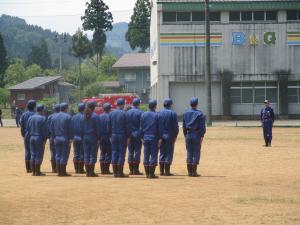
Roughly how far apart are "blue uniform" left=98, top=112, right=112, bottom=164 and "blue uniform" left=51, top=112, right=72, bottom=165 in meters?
0.83

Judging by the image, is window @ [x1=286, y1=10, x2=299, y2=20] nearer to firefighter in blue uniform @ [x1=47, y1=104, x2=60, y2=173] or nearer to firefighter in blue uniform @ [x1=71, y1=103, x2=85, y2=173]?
firefighter in blue uniform @ [x1=47, y1=104, x2=60, y2=173]

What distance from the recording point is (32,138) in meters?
18.1

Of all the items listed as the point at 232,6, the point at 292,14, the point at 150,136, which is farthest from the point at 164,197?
the point at 292,14

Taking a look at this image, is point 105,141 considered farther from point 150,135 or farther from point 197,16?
point 197,16

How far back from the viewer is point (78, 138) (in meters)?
17.9

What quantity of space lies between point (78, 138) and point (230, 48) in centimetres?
4124

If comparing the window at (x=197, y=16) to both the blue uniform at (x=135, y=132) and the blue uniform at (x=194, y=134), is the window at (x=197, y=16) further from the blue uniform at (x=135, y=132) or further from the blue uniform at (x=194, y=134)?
the blue uniform at (x=194, y=134)

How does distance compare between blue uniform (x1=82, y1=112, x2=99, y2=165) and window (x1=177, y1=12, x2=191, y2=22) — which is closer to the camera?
blue uniform (x1=82, y1=112, x2=99, y2=165)

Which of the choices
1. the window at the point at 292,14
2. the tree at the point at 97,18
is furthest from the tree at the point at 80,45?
the window at the point at 292,14

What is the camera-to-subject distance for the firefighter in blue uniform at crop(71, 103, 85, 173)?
58.4ft

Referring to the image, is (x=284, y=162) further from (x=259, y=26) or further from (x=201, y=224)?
(x=259, y=26)

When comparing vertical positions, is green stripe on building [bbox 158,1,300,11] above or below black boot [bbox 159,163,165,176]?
above

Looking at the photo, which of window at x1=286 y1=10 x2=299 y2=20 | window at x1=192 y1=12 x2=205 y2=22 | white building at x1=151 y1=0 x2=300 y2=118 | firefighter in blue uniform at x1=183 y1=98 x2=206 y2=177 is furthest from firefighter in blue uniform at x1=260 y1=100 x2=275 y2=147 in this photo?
window at x1=286 y1=10 x2=299 y2=20

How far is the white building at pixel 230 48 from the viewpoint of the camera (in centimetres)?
5738
